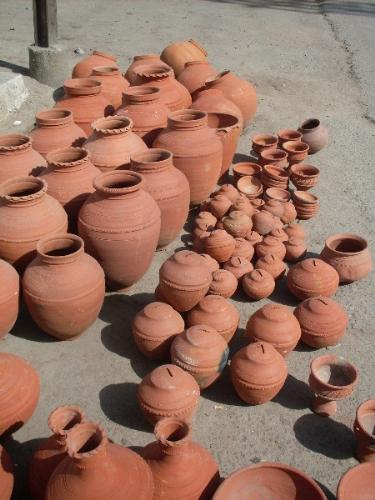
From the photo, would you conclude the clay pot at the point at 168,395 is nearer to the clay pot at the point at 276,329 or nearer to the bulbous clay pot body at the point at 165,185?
the clay pot at the point at 276,329

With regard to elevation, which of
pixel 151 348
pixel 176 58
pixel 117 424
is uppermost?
pixel 176 58

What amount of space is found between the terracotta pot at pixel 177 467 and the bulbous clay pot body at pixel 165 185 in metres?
2.50

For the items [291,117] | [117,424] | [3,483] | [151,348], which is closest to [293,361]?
[151,348]

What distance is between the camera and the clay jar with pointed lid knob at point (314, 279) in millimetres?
4500

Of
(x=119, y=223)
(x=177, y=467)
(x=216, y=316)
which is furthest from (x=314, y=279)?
(x=177, y=467)

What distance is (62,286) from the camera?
3836 millimetres

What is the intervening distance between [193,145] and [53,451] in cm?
349

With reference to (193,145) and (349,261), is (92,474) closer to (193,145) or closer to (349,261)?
(349,261)

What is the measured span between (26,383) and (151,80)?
443 cm

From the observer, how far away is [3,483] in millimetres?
2740

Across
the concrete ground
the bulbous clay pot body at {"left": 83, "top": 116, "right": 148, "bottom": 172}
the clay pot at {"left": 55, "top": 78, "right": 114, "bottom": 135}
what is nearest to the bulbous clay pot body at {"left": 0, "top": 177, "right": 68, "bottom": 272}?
the concrete ground

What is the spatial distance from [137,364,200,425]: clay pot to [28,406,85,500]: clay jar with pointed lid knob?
1.97ft

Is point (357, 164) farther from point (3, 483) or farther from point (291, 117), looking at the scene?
point (3, 483)

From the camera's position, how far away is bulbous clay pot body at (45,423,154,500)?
2.48 metres
